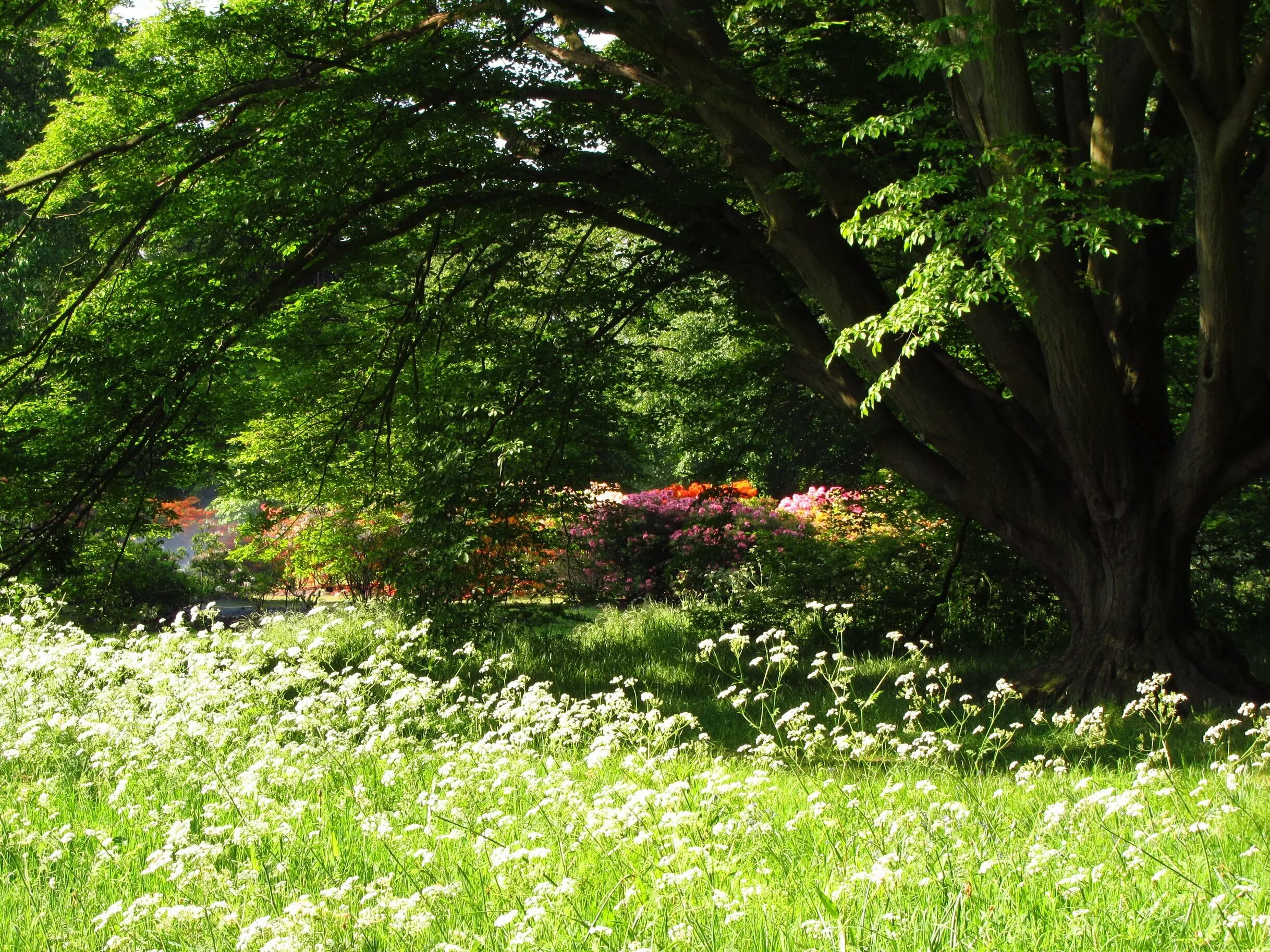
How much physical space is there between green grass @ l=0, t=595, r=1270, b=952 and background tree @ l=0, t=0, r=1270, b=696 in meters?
2.00

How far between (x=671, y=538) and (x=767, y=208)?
740 centimetres

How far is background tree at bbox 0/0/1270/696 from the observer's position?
7750 millimetres

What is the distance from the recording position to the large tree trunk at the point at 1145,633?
822cm

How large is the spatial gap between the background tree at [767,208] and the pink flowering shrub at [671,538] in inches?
95.9

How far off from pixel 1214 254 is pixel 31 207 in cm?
857

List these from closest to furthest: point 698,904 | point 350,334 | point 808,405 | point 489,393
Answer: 1. point 698,904
2. point 489,393
3. point 350,334
4. point 808,405

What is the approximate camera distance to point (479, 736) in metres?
6.16

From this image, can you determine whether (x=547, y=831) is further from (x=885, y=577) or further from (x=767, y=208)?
(x=885, y=577)

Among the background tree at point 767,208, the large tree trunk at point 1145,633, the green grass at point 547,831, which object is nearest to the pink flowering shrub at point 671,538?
the background tree at point 767,208

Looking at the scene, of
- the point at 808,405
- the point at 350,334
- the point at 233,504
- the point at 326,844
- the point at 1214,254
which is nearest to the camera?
the point at 326,844

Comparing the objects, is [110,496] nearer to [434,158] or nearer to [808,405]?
[434,158]

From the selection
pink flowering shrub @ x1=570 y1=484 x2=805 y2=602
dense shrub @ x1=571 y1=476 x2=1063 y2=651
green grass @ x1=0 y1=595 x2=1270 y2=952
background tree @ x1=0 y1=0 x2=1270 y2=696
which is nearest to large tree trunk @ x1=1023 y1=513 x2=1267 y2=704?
background tree @ x1=0 y1=0 x2=1270 y2=696

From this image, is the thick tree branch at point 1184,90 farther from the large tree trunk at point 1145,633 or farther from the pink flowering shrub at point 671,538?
the pink flowering shrub at point 671,538

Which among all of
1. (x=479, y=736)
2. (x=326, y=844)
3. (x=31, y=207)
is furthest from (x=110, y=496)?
(x=326, y=844)
